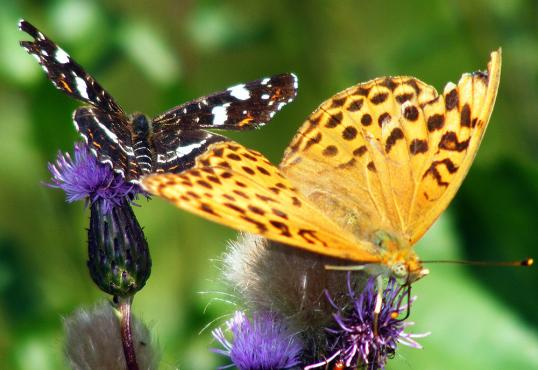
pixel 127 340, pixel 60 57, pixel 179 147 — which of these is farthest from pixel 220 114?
pixel 127 340

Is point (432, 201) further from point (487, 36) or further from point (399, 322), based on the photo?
point (487, 36)

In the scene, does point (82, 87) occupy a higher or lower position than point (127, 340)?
higher

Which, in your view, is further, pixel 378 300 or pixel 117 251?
pixel 117 251

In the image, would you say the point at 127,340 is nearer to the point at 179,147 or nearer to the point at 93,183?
the point at 93,183

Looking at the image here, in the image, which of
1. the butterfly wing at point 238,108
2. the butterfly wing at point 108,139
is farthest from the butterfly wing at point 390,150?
the butterfly wing at point 108,139

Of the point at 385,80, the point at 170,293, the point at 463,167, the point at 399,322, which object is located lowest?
the point at 170,293

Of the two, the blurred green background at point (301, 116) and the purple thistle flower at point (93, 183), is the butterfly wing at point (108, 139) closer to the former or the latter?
the purple thistle flower at point (93, 183)

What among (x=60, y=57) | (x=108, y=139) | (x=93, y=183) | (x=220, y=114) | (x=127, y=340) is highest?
(x=60, y=57)

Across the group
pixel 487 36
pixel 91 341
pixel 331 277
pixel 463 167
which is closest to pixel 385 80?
pixel 463 167
